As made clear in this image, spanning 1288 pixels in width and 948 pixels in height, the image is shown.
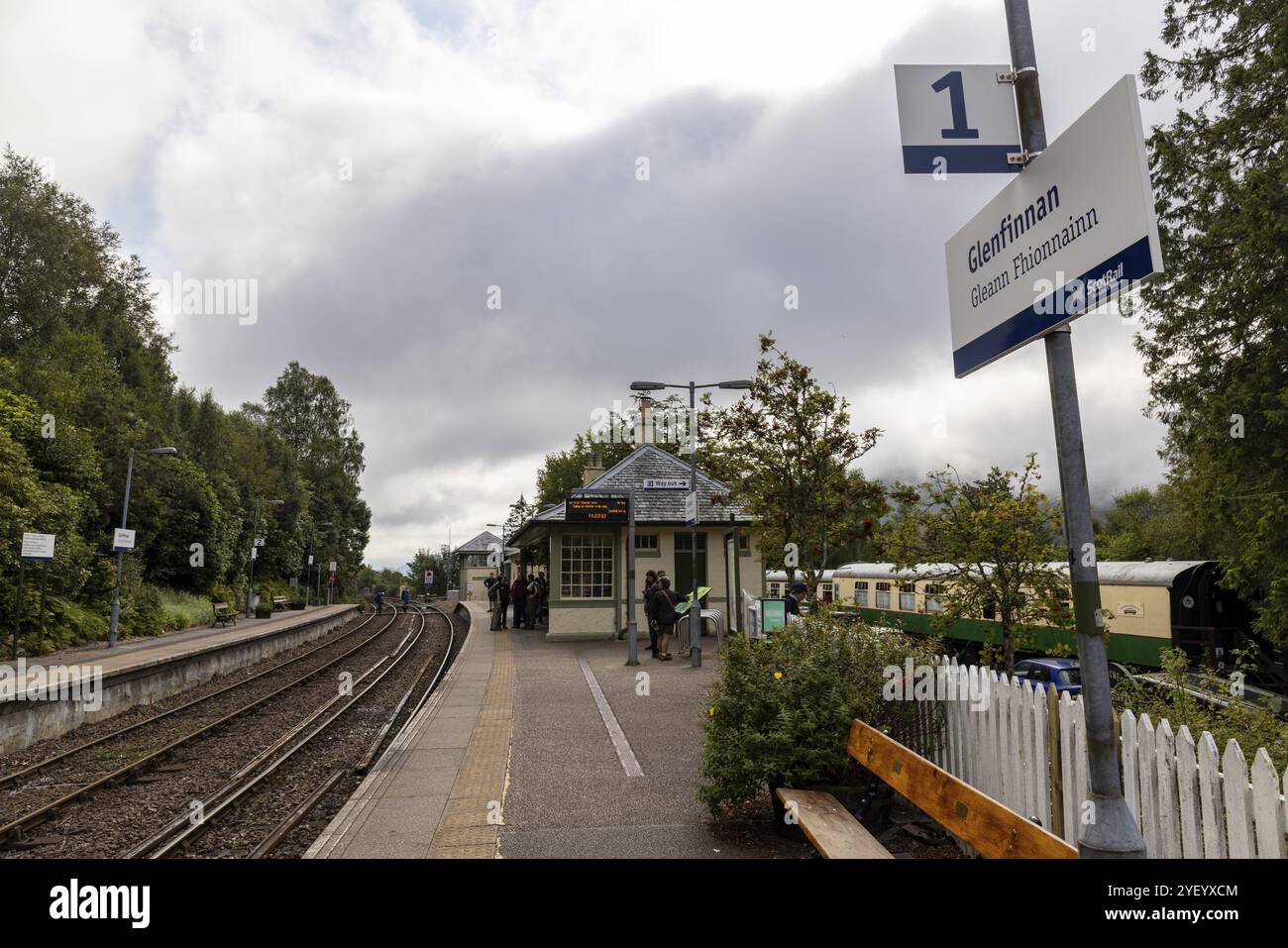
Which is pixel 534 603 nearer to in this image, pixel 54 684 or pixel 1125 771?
pixel 54 684

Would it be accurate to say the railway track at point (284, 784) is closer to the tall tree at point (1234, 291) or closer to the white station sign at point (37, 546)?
the white station sign at point (37, 546)

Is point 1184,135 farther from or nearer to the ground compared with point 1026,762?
farther from the ground

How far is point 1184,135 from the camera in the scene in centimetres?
1959

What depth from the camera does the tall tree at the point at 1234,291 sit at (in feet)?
54.9

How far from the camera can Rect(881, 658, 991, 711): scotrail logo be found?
6105mm

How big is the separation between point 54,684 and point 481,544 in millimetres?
93781

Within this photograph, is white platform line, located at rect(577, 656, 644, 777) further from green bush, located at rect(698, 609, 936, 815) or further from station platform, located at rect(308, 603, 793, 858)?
green bush, located at rect(698, 609, 936, 815)

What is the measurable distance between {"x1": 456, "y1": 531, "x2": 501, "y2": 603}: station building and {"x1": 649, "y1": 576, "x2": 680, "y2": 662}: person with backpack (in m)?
65.6
